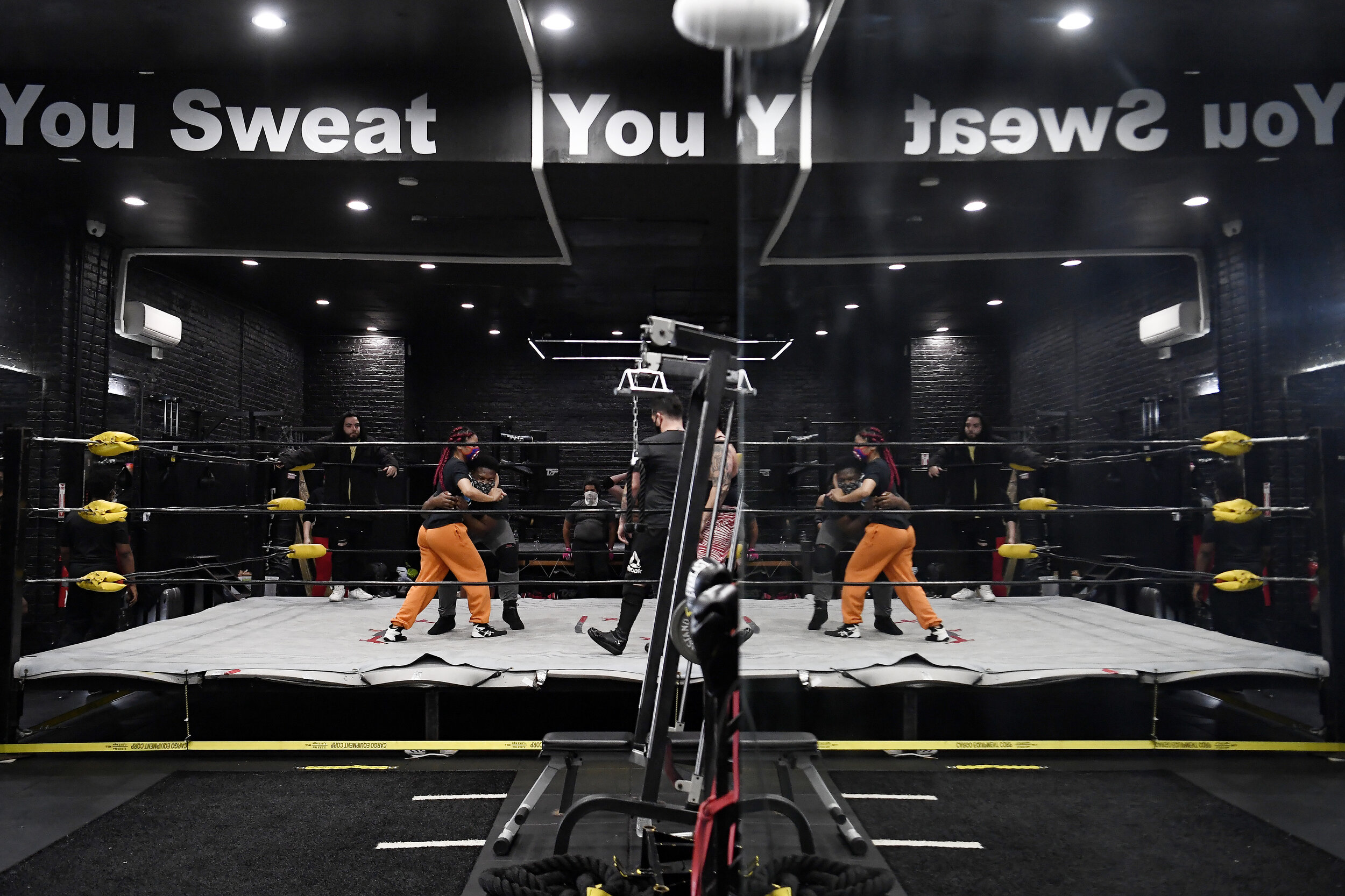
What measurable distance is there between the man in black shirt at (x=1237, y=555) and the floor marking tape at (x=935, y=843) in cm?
390

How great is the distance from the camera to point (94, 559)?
4.61 meters

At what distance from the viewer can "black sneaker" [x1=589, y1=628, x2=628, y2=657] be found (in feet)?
10.1

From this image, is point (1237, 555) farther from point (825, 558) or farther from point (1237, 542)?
point (825, 558)

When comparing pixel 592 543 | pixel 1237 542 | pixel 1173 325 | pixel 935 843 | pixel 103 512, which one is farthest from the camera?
pixel 1173 325

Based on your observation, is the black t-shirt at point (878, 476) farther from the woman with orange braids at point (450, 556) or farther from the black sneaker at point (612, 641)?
the woman with orange braids at point (450, 556)

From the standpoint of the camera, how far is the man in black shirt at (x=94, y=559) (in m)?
4.52

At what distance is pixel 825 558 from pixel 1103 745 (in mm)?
1644

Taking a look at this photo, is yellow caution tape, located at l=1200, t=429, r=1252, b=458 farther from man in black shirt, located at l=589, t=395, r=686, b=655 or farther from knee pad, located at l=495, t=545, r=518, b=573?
knee pad, located at l=495, t=545, r=518, b=573

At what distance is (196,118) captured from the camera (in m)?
3.95

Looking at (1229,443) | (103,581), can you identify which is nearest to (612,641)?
(103,581)

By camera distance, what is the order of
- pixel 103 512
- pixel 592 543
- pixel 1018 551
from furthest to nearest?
pixel 592 543
pixel 1018 551
pixel 103 512

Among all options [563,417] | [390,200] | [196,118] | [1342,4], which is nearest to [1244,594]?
[1342,4]

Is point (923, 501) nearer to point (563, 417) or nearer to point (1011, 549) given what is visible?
point (1011, 549)

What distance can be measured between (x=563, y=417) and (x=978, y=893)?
8.99 metres
